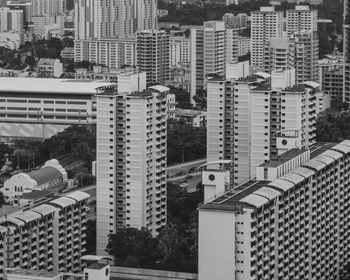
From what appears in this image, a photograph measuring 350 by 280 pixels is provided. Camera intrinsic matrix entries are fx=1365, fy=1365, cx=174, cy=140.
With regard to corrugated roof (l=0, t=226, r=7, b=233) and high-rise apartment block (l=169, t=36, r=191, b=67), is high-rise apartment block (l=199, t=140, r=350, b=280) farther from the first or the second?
high-rise apartment block (l=169, t=36, r=191, b=67)

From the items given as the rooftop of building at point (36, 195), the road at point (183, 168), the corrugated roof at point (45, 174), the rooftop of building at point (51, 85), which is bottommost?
the road at point (183, 168)

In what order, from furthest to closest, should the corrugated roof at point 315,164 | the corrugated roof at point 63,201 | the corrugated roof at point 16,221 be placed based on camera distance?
the corrugated roof at point 315,164, the corrugated roof at point 63,201, the corrugated roof at point 16,221

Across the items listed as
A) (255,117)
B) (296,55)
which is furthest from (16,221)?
(296,55)

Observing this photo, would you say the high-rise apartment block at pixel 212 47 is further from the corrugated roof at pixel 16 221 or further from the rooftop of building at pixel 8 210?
the corrugated roof at pixel 16 221

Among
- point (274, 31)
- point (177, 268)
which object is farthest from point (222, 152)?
point (274, 31)

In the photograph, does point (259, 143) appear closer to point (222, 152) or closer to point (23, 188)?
point (222, 152)

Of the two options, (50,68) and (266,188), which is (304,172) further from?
(50,68)

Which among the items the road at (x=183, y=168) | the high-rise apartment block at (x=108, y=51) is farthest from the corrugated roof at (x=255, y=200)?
the high-rise apartment block at (x=108, y=51)
